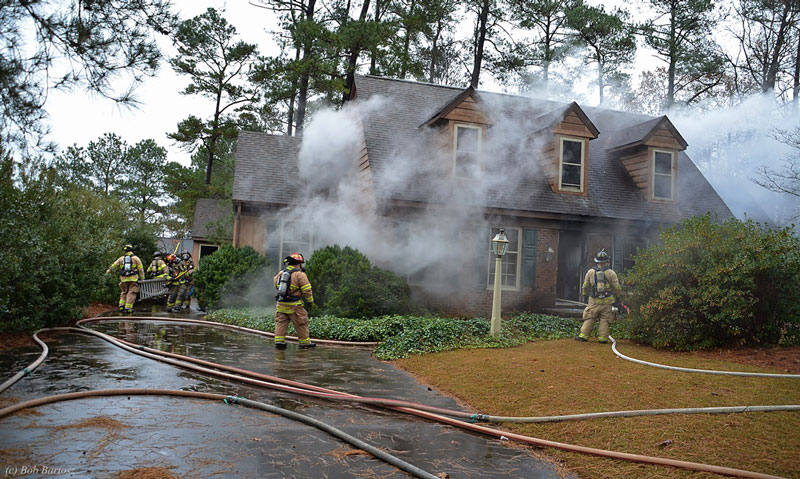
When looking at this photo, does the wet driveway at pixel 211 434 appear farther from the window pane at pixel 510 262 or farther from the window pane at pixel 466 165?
the window pane at pixel 466 165

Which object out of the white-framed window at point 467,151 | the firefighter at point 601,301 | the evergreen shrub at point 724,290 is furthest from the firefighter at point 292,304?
the white-framed window at point 467,151

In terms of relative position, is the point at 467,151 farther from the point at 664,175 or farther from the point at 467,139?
the point at 664,175

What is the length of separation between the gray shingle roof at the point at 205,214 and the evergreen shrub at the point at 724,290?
67.1ft

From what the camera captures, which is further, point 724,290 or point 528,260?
point 528,260

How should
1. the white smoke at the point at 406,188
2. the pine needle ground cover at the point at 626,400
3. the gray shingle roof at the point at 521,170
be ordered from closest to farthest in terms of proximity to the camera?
the pine needle ground cover at the point at 626,400
the white smoke at the point at 406,188
the gray shingle roof at the point at 521,170

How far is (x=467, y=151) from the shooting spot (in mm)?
15398

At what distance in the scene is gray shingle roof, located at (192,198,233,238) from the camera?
87.4ft

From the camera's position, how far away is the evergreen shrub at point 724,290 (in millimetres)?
8867

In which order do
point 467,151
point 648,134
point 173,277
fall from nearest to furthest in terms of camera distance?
point 467,151 → point 173,277 → point 648,134

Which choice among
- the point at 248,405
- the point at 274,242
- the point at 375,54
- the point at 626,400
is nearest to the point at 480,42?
the point at 375,54

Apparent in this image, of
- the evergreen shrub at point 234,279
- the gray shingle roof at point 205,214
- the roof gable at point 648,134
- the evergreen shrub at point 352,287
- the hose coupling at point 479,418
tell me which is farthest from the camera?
the gray shingle roof at point 205,214

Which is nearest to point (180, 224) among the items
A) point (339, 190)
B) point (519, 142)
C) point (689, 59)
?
point (339, 190)

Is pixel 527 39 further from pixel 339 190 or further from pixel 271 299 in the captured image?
pixel 271 299

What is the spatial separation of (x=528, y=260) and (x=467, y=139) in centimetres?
396
